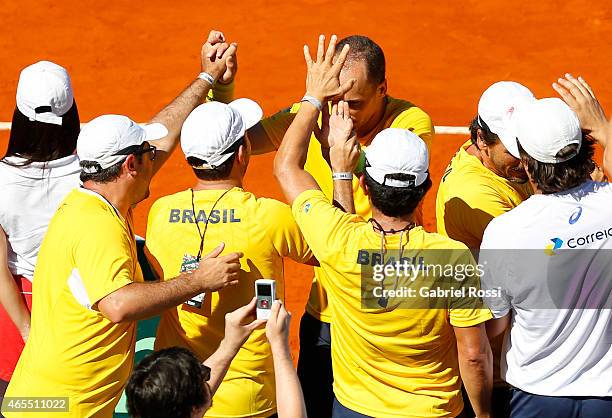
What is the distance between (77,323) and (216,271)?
2.78 feet

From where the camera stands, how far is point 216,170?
6090 millimetres

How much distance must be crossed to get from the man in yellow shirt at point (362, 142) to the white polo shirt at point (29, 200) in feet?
5.52

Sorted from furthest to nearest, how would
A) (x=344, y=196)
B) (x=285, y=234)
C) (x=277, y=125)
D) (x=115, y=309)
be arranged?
(x=277, y=125) → (x=344, y=196) → (x=285, y=234) → (x=115, y=309)

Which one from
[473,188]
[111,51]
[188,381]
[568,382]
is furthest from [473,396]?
[111,51]

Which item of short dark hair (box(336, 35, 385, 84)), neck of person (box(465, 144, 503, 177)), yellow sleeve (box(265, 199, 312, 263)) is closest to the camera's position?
yellow sleeve (box(265, 199, 312, 263))

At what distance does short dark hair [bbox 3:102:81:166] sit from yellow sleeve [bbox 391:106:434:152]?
223 cm

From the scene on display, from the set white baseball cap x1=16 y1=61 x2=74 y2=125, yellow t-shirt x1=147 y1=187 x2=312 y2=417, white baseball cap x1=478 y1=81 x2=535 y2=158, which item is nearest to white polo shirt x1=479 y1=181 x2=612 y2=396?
white baseball cap x1=478 y1=81 x2=535 y2=158

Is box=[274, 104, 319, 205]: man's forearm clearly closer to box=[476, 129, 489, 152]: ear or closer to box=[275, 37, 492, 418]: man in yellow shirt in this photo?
box=[275, 37, 492, 418]: man in yellow shirt

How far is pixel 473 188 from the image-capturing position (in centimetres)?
660

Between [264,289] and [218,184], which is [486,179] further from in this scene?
[264,289]

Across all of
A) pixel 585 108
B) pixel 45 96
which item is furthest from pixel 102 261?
pixel 585 108

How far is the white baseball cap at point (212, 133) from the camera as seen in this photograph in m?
5.99

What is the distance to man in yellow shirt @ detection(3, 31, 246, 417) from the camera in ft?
18.6

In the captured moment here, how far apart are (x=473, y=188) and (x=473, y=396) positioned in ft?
4.56
